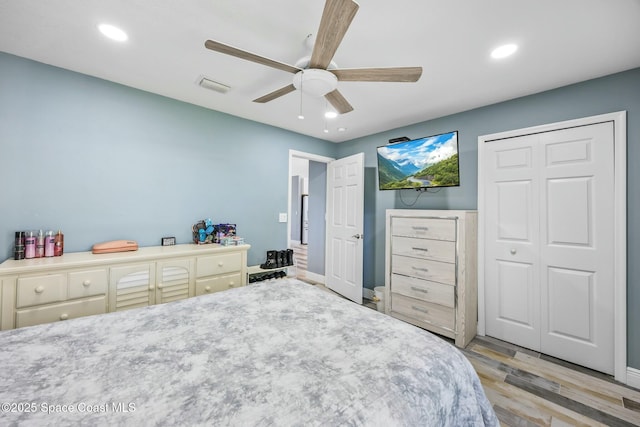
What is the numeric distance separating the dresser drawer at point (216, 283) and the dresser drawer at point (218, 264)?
59 millimetres

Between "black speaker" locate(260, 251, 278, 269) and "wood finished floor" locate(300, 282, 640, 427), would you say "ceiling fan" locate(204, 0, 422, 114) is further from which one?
"wood finished floor" locate(300, 282, 640, 427)

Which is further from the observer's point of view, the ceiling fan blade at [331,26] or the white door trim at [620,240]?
the white door trim at [620,240]

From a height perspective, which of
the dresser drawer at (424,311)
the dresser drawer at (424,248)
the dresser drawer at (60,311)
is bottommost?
the dresser drawer at (424,311)

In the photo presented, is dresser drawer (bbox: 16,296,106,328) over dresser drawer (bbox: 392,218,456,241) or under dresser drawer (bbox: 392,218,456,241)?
under

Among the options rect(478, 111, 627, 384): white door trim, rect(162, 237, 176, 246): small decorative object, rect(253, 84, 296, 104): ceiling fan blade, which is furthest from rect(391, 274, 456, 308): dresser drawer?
rect(162, 237, 176, 246): small decorative object

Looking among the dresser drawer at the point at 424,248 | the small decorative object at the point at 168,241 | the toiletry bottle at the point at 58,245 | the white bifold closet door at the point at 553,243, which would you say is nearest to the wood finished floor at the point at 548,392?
the white bifold closet door at the point at 553,243

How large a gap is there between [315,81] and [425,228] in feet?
6.33

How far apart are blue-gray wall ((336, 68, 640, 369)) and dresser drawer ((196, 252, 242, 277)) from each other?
2029 millimetres

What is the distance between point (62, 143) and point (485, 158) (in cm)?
405

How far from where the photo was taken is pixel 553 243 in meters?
2.33

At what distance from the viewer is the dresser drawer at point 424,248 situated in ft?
8.41

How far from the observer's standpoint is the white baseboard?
191 cm

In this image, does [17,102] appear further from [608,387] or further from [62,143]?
[608,387]

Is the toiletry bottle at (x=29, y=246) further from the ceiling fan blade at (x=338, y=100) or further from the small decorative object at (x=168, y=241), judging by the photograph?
the ceiling fan blade at (x=338, y=100)
